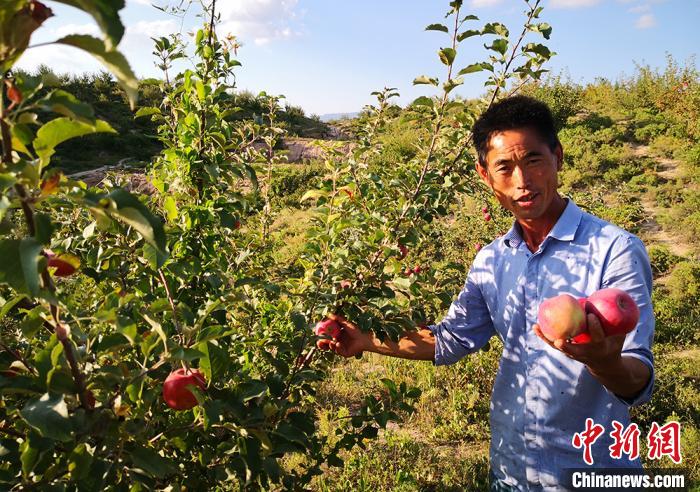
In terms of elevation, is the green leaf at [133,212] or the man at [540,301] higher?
the green leaf at [133,212]

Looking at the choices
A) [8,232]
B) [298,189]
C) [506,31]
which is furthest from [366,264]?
[298,189]

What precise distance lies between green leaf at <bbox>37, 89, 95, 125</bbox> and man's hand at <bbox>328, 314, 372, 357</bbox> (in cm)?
117

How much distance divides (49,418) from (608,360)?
115 cm

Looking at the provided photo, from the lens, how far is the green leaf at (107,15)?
0.63 m

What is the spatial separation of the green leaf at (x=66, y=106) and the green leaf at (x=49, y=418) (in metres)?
0.50

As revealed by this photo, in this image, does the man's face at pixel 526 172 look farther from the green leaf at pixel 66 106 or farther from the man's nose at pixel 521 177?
the green leaf at pixel 66 106

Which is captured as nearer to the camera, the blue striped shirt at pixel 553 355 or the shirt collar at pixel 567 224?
the blue striped shirt at pixel 553 355

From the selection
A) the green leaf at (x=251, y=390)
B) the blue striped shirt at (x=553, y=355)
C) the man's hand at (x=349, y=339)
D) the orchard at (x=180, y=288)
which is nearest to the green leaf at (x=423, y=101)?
the orchard at (x=180, y=288)

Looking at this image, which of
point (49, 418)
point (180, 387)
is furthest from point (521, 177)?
point (49, 418)

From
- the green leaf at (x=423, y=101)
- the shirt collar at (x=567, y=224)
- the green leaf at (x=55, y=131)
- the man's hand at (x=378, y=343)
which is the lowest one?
the man's hand at (x=378, y=343)

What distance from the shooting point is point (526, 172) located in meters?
1.58

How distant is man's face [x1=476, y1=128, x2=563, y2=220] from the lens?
62.2 inches

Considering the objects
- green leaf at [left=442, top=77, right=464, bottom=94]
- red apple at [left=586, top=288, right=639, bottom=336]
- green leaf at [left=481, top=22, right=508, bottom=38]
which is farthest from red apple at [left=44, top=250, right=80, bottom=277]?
green leaf at [left=481, top=22, right=508, bottom=38]

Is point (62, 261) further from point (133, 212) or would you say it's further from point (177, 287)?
point (133, 212)
